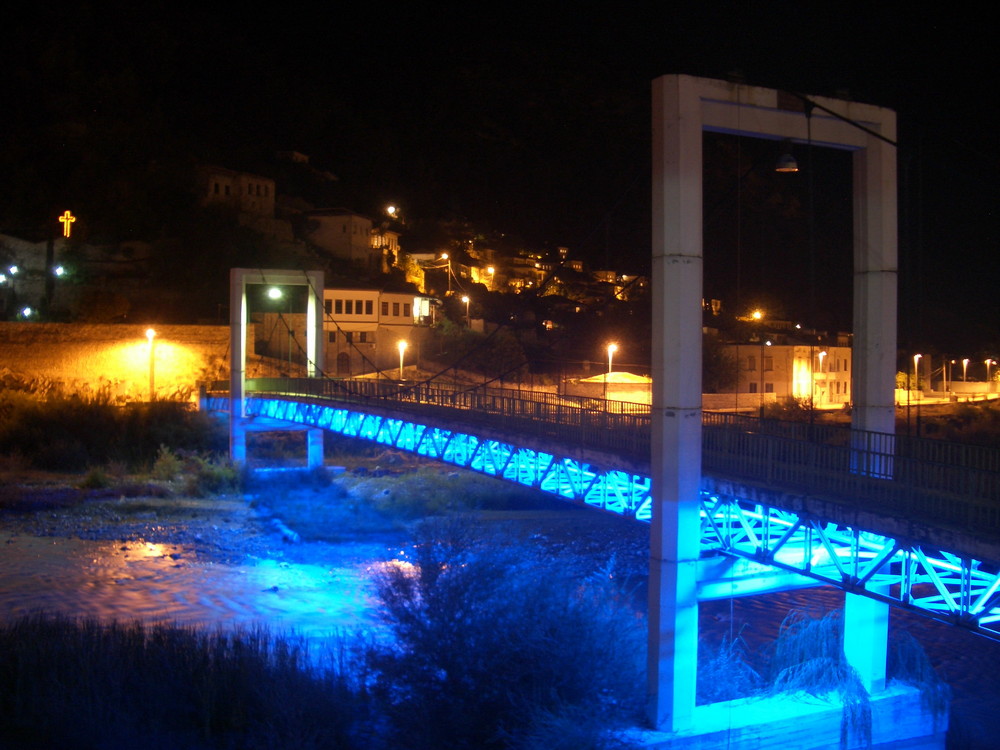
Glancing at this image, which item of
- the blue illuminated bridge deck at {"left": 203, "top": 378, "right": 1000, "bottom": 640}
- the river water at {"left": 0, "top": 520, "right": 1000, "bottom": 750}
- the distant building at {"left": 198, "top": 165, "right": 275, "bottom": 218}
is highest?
the distant building at {"left": 198, "top": 165, "right": 275, "bottom": 218}

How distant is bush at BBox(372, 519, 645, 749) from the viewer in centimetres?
864

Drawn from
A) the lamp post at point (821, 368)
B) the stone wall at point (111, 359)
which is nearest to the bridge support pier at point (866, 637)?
the stone wall at point (111, 359)

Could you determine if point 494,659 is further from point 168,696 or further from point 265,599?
point 265,599

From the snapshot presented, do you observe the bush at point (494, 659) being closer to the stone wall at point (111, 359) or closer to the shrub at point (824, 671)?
the shrub at point (824, 671)

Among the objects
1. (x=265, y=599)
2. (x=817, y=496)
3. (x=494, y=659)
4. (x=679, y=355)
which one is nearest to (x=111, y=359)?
(x=265, y=599)

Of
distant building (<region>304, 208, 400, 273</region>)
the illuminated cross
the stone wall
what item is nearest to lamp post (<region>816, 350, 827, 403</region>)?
the stone wall

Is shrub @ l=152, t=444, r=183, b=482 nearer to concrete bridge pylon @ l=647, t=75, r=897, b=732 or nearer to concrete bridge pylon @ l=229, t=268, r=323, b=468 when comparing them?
concrete bridge pylon @ l=229, t=268, r=323, b=468

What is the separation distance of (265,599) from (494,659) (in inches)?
273

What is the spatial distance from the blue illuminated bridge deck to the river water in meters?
1.26

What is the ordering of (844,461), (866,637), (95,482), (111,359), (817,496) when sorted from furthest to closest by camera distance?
1. (111,359)
2. (95,482)
3. (866,637)
4. (844,461)
5. (817,496)

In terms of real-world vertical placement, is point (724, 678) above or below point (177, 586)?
above

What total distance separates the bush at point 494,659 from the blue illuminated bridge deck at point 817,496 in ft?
4.09

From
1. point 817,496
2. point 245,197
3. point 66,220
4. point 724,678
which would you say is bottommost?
point 724,678

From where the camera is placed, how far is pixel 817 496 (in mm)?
8508
